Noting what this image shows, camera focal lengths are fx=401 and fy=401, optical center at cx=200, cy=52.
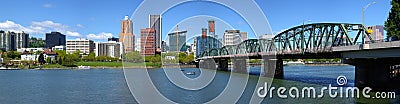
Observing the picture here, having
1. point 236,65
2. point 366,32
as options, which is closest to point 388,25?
point 366,32

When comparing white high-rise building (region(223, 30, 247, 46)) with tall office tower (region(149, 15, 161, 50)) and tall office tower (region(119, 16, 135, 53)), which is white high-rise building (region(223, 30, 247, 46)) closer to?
tall office tower (region(119, 16, 135, 53))

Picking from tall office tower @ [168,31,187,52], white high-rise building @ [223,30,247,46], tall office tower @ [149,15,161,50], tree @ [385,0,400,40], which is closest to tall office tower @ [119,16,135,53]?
tall office tower @ [149,15,161,50]

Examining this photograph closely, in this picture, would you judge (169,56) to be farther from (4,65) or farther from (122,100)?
(122,100)

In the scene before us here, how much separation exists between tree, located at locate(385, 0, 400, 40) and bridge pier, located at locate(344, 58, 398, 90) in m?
6.56

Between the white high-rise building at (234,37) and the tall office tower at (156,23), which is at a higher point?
the white high-rise building at (234,37)

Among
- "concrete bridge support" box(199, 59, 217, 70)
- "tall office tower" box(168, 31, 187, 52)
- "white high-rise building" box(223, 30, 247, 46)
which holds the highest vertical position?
"white high-rise building" box(223, 30, 247, 46)

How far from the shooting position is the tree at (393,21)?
45188 mm

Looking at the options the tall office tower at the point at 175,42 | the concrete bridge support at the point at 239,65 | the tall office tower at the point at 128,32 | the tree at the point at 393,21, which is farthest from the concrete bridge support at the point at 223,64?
the tree at the point at 393,21

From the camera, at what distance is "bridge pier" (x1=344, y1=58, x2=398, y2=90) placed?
1553 inches

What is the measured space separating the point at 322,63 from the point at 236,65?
4479 inches

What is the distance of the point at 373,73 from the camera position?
39656 mm

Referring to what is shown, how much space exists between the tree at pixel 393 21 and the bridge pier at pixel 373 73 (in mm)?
6563

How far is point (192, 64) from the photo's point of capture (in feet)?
573

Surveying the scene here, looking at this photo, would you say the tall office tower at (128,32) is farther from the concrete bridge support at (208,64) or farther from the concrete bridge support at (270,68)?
the concrete bridge support at (208,64)
